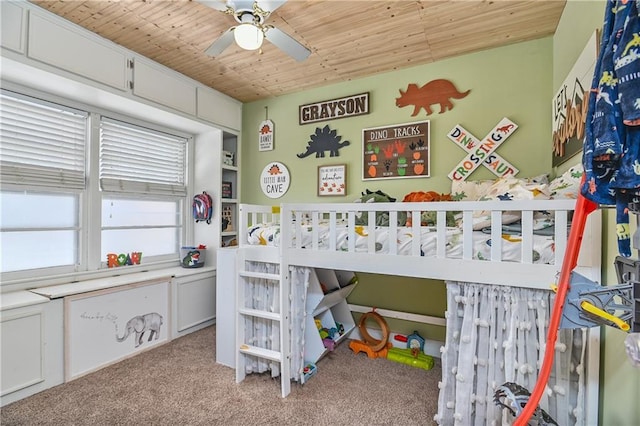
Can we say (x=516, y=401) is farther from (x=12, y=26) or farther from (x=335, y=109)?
(x=12, y=26)

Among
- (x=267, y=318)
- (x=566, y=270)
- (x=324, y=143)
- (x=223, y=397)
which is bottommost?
(x=223, y=397)

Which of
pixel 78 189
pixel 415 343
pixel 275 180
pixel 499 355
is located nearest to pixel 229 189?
pixel 275 180

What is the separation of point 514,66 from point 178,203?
11.8ft

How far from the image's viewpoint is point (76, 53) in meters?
2.22

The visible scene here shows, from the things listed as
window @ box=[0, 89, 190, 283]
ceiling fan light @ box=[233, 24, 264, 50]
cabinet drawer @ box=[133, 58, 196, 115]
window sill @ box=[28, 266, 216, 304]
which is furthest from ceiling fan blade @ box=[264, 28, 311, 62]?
window sill @ box=[28, 266, 216, 304]

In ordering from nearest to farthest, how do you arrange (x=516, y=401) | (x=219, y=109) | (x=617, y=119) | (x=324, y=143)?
(x=617, y=119) < (x=516, y=401) < (x=324, y=143) < (x=219, y=109)

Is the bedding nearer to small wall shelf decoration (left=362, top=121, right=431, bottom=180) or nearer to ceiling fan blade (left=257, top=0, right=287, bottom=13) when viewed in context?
small wall shelf decoration (left=362, top=121, right=431, bottom=180)

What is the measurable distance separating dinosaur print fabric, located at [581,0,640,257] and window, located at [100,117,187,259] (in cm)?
339

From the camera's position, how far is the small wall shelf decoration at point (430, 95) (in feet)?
8.77

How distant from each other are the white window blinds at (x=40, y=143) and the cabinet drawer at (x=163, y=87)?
1.98ft

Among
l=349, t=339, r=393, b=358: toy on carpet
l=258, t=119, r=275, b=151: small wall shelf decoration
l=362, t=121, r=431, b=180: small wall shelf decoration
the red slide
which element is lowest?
l=349, t=339, r=393, b=358: toy on carpet

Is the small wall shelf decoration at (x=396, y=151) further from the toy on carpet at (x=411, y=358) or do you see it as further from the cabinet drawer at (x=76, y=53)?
the cabinet drawer at (x=76, y=53)

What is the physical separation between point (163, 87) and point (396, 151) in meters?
2.26

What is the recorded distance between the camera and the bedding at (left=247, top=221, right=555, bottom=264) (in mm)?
1424
